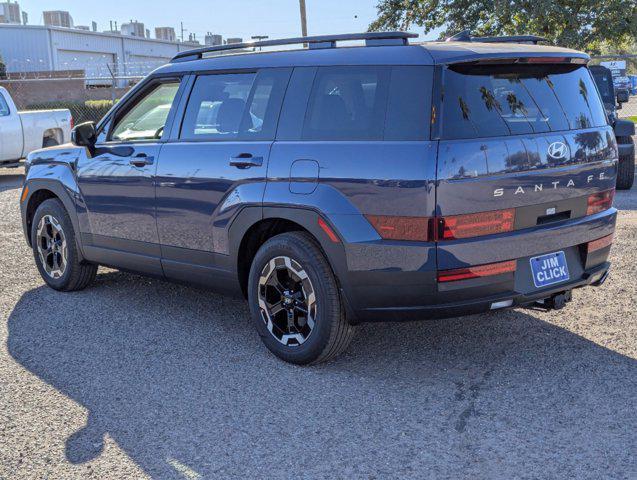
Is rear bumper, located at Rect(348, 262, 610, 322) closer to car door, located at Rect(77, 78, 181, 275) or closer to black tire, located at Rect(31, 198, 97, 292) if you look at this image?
car door, located at Rect(77, 78, 181, 275)

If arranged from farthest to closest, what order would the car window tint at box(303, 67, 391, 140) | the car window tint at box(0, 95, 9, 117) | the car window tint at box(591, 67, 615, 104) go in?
the car window tint at box(0, 95, 9, 117)
the car window tint at box(591, 67, 615, 104)
the car window tint at box(303, 67, 391, 140)

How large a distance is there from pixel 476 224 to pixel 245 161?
5.16 ft

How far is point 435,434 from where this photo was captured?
4.05 meters

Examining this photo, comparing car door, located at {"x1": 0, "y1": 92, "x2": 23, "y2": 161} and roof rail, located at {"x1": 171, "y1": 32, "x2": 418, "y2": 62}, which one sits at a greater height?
roof rail, located at {"x1": 171, "y1": 32, "x2": 418, "y2": 62}

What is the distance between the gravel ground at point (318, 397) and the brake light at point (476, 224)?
908 millimetres

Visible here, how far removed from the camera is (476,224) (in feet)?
14.3

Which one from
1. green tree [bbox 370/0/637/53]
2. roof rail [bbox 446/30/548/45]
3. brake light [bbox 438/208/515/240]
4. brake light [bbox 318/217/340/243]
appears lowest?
brake light [bbox 318/217/340/243]

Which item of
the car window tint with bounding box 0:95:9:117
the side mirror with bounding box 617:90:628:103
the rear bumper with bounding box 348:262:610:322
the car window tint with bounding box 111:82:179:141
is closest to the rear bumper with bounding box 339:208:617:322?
the rear bumper with bounding box 348:262:610:322

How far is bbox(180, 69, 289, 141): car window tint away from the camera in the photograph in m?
5.18

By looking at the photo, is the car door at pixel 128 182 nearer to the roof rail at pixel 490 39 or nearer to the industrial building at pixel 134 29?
the roof rail at pixel 490 39

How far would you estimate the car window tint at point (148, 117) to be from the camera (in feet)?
19.6

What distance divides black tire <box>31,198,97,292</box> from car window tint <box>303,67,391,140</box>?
2.78 meters

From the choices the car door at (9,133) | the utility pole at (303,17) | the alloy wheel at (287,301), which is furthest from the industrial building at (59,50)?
the alloy wheel at (287,301)

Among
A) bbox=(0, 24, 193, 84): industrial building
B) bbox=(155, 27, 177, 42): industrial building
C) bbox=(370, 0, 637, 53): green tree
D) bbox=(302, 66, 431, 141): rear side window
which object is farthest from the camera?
bbox=(155, 27, 177, 42): industrial building
